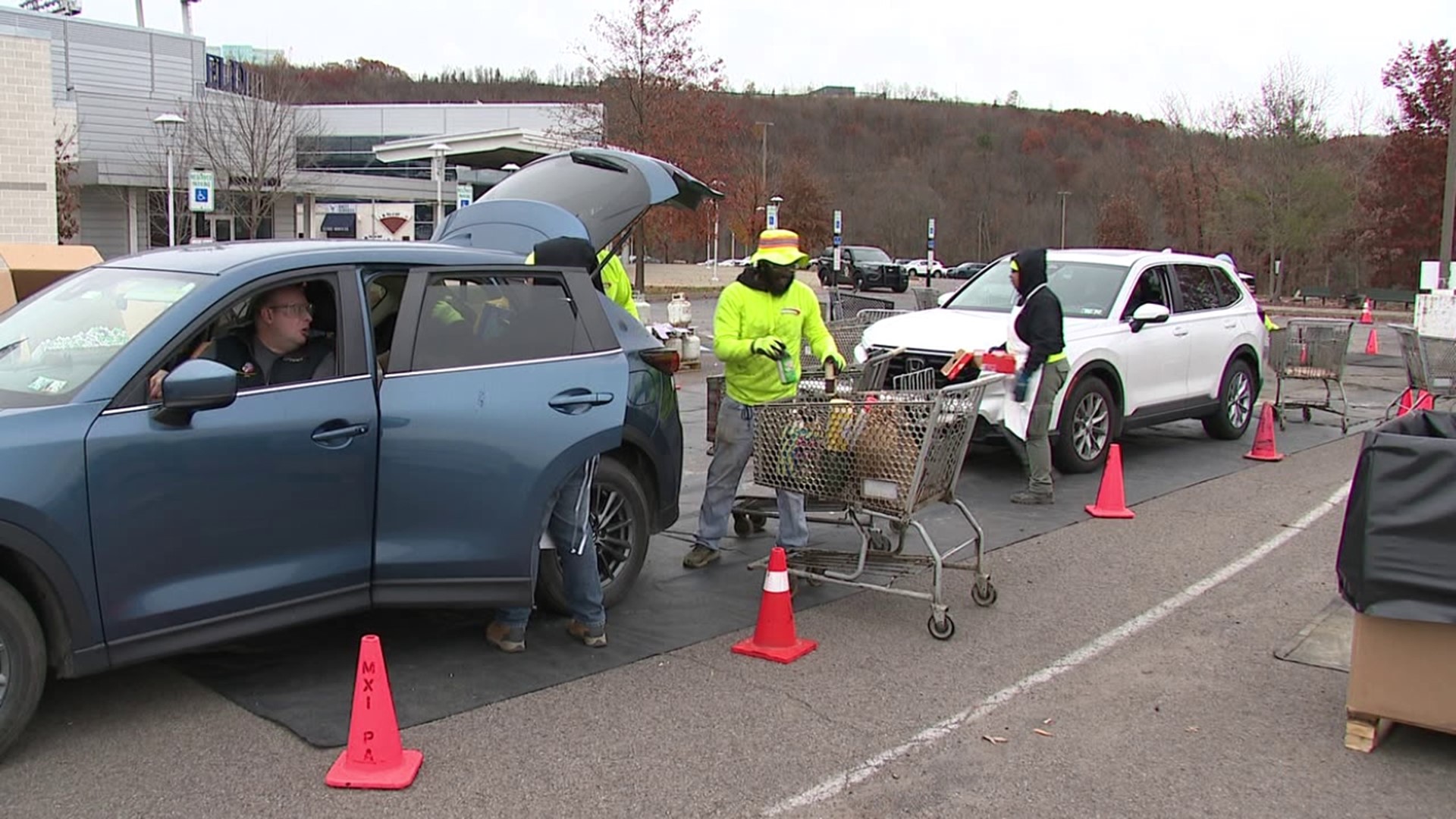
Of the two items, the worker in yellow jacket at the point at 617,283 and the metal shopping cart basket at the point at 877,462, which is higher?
the worker in yellow jacket at the point at 617,283

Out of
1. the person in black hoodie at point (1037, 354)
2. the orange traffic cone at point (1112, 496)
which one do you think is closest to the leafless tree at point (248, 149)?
the person in black hoodie at point (1037, 354)

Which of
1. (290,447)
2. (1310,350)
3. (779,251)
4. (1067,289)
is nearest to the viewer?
(290,447)

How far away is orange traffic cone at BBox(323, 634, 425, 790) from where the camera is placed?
4223mm

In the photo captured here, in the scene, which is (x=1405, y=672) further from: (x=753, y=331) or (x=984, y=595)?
(x=753, y=331)

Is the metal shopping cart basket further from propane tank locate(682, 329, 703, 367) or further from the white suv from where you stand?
propane tank locate(682, 329, 703, 367)

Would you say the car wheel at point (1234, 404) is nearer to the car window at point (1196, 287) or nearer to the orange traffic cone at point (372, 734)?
the car window at point (1196, 287)

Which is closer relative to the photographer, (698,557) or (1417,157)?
(698,557)

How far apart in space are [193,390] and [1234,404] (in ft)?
35.2

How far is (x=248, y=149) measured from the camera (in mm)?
41406

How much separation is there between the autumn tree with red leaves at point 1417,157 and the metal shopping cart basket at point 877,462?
139 ft

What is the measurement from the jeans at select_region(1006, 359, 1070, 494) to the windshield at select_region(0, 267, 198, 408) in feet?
20.7

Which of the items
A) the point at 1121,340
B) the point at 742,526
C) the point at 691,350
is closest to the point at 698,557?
the point at 742,526

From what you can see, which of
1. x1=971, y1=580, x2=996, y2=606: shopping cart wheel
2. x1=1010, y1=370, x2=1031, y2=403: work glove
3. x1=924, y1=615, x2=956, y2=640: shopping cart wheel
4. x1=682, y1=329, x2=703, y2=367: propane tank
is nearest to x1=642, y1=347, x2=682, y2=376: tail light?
x1=924, y1=615, x2=956, y2=640: shopping cart wheel

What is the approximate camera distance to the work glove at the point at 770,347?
21.6 feet
